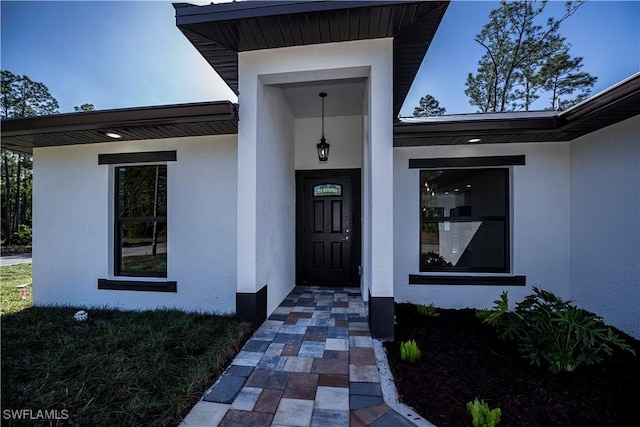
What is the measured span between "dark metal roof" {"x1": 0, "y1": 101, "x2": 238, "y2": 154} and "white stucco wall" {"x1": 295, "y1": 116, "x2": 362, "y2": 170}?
1.75m

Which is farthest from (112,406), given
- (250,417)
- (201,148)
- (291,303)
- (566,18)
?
(566,18)

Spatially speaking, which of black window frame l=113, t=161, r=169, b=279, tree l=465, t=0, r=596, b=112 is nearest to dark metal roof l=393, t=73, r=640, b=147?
black window frame l=113, t=161, r=169, b=279

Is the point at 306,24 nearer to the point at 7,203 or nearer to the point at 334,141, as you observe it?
the point at 334,141

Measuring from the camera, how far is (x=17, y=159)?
45.2 feet

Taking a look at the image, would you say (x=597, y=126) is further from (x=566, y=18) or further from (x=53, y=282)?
(x=566, y=18)

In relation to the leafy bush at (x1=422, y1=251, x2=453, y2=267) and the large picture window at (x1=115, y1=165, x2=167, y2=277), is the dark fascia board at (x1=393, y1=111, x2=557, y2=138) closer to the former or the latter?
the leafy bush at (x1=422, y1=251, x2=453, y2=267)

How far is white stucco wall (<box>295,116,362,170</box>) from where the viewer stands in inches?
195

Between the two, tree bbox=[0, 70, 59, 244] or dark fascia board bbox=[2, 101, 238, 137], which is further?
tree bbox=[0, 70, 59, 244]

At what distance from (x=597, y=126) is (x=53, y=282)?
750 centimetres

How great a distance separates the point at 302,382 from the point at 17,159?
1944 centimetres

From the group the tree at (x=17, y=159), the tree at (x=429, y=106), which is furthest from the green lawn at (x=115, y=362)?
the tree at (x=17, y=159)

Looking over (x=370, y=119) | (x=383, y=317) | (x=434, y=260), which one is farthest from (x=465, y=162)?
(x=383, y=317)

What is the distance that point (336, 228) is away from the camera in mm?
5109

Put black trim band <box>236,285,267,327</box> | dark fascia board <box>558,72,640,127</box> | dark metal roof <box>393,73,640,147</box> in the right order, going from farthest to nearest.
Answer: black trim band <box>236,285,267,327</box> → dark metal roof <box>393,73,640,147</box> → dark fascia board <box>558,72,640,127</box>
